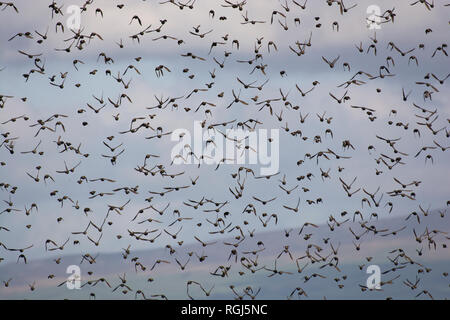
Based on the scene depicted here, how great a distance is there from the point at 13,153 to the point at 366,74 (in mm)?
16285

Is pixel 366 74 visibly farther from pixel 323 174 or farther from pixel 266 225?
pixel 266 225

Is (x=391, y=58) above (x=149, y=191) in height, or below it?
above

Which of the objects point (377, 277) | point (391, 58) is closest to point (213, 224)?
point (377, 277)

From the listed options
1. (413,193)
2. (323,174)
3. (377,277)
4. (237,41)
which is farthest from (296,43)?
(377,277)

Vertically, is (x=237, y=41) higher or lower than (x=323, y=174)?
higher

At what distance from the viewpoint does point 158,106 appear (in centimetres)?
3659

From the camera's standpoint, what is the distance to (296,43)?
37594mm
